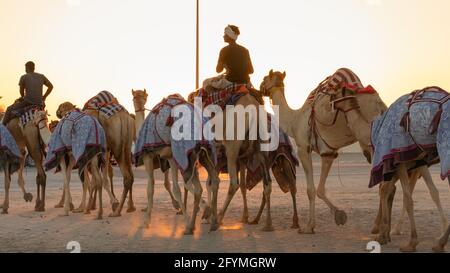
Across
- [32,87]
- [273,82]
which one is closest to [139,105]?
[273,82]

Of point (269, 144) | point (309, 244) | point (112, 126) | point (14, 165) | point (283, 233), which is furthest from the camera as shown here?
point (14, 165)

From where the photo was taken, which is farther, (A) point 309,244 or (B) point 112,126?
(B) point 112,126

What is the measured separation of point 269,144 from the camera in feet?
37.1

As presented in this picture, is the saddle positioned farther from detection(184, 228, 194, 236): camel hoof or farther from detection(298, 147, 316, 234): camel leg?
detection(184, 228, 194, 236): camel hoof

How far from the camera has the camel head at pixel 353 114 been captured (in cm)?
977

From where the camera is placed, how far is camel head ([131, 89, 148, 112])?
43.6 ft

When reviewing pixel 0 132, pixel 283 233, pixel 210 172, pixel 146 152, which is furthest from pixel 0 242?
pixel 0 132

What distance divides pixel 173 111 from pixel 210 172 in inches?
45.7

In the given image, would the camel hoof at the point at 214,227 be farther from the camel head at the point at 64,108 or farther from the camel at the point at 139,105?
the camel head at the point at 64,108

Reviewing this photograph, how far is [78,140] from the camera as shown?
504 inches

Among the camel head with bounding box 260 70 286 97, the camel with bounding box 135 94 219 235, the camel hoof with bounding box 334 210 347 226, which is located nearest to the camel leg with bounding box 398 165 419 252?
the camel hoof with bounding box 334 210 347 226

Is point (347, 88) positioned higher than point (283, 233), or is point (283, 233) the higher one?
point (347, 88)

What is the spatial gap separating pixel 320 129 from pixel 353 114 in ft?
3.63
